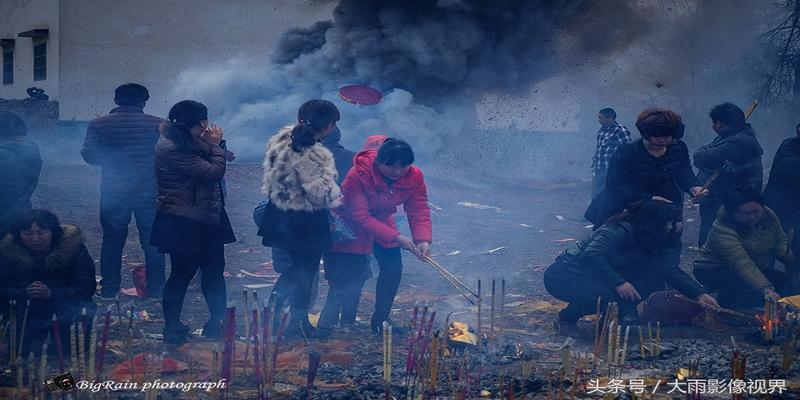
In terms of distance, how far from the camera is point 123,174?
7336 millimetres

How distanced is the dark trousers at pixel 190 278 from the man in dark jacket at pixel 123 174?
154cm

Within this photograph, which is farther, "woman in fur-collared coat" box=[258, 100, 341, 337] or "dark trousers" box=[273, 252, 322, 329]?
"dark trousers" box=[273, 252, 322, 329]

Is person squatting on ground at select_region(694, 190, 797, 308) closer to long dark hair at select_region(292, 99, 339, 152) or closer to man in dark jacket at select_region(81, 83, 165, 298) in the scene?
long dark hair at select_region(292, 99, 339, 152)

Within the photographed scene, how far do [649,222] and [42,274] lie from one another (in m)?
4.38

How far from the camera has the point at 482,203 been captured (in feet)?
50.3

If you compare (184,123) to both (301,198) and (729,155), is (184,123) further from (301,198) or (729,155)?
(729,155)

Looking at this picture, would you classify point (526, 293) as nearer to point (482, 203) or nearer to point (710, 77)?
point (482, 203)

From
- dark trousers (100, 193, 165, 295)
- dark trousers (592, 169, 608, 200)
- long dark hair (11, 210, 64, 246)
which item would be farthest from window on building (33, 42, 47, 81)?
long dark hair (11, 210, 64, 246)

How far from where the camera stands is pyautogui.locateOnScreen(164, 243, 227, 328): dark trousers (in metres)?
5.89

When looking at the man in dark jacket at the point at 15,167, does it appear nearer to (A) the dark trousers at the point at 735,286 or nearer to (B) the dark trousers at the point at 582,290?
(B) the dark trousers at the point at 582,290

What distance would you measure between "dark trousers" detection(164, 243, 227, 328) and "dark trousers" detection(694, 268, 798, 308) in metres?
4.14

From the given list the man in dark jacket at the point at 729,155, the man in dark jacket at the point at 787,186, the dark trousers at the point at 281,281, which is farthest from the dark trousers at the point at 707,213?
the dark trousers at the point at 281,281

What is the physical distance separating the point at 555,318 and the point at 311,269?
2.35 meters

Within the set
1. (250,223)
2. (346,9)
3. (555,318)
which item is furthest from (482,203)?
(555,318)
